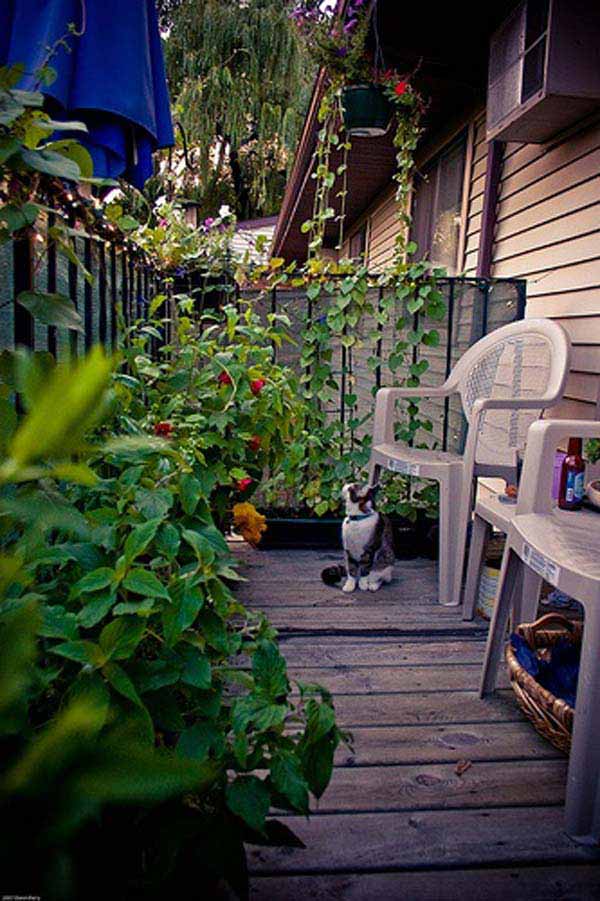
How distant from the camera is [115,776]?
0.22m

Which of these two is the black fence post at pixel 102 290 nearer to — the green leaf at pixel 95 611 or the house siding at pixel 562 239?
the green leaf at pixel 95 611

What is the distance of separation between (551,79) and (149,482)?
2352mm

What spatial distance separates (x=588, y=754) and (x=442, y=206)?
15.5ft

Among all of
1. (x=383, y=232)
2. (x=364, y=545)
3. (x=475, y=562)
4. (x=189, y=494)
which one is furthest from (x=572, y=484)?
(x=383, y=232)

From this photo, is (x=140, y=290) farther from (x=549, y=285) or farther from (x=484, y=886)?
(x=484, y=886)

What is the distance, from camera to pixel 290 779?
→ 89 centimetres

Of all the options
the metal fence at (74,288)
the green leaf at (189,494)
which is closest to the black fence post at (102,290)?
the metal fence at (74,288)

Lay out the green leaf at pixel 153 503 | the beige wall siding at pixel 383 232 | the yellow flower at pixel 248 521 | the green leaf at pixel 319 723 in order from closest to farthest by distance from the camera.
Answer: the green leaf at pixel 319 723, the green leaf at pixel 153 503, the yellow flower at pixel 248 521, the beige wall siding at pixel 383 232

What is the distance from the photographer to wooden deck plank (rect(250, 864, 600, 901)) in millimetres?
1180

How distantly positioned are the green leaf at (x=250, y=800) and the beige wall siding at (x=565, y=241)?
7.19 ft

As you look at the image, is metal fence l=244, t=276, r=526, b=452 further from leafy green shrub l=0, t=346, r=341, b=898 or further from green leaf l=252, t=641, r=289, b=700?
green leaf l=252, t=641, r=289, b=700

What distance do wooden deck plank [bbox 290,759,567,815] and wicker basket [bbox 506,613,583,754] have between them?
0.24ft

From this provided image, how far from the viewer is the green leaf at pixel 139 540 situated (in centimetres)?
88

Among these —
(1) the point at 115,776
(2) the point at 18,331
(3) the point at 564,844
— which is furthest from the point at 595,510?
(1) the point at 115,776
